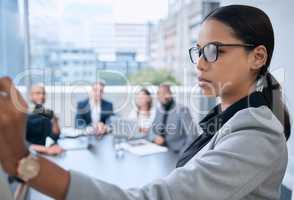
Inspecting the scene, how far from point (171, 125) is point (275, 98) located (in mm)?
2113

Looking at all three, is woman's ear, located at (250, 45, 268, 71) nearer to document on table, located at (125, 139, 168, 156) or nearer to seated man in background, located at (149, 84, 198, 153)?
document on table, located at (125, 139, 168, 156)

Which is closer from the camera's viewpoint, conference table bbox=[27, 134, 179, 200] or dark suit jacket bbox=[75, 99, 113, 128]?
conference table bbox=[27, 134, 179, 200]

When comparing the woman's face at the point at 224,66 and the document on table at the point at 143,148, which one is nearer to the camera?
the woman's face at the point at 224,66

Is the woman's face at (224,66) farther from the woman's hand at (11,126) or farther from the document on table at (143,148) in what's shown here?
the document on table at (143,148)

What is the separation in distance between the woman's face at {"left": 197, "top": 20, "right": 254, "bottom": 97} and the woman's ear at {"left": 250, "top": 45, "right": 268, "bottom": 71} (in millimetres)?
14

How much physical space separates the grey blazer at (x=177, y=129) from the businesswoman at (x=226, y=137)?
72.7 inches

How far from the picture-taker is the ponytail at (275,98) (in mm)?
901

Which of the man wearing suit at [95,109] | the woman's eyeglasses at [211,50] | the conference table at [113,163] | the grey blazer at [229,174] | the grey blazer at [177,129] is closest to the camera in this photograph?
the grey blazer at [229,174]

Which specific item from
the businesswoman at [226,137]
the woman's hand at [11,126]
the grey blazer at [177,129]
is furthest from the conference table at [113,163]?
the woman's hand at [11,126]

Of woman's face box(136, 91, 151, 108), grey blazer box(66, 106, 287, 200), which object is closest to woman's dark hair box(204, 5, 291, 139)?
grey blazer box(66, 106, 287, 200)

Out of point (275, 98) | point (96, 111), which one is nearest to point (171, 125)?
point (96, 111)

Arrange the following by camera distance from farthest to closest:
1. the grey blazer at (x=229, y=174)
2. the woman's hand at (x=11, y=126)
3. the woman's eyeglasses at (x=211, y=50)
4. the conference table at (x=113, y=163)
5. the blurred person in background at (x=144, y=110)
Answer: the blurred person in background at (x=144, y=110)
the conference table at (x=113, y=163)
the woman's eyeglasses at (x=211, y=50)
the grey blazer at (x=229, y=174)
the woman's hand at (x=11, y=126)

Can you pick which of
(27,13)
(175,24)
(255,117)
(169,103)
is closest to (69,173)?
(255,117)

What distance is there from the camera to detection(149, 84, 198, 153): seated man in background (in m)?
2.88
